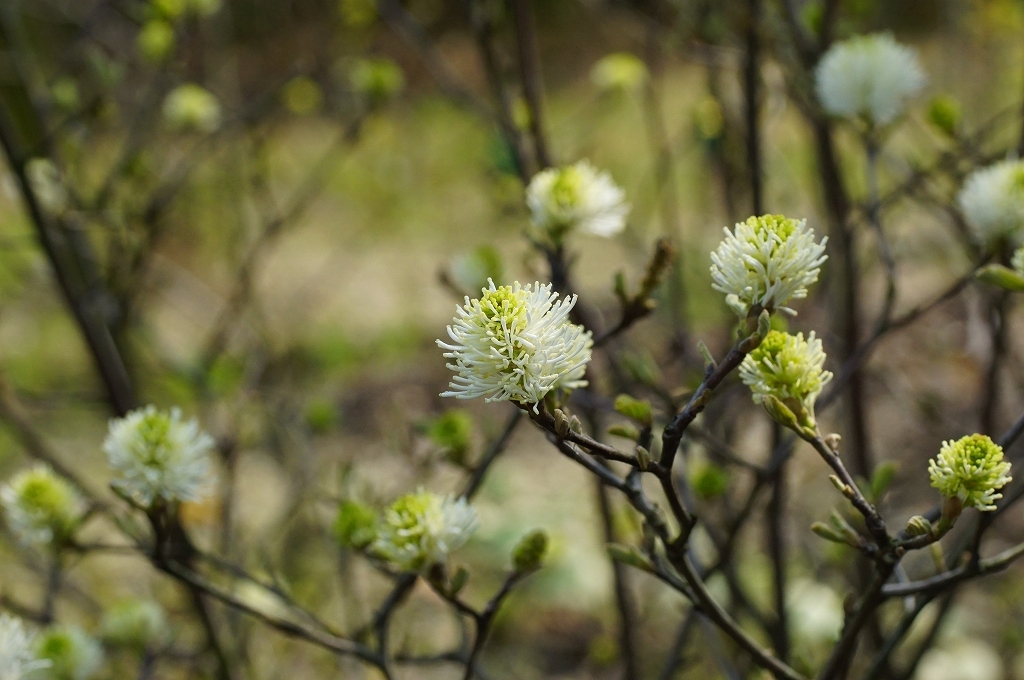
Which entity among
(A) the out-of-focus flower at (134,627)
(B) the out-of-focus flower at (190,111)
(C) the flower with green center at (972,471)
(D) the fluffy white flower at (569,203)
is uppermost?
(B) the out-of-focus flower at (190,111)

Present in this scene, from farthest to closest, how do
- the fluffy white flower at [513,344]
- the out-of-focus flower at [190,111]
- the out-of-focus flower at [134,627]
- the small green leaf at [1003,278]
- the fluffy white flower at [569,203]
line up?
the out-of-focus flower at [190,111] < the out-of-focus flower at [134,627] < the fluffy white flower at [569,203] < the small green leaf at [1003,278] < the fluffy white flower at [513,344]

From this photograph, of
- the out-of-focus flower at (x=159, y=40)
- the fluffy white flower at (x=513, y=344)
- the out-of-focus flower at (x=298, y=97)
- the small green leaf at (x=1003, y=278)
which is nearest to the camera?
the fluffy white flower at (x=513, y=344)

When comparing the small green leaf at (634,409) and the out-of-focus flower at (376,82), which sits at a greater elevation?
the out-of-focus flower at (376,82)

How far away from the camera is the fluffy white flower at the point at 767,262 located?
0.62 metres

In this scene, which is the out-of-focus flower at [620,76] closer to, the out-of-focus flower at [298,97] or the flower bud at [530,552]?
the out-of-focus flower at [298,97]

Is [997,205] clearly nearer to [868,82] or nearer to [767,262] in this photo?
[868,82]

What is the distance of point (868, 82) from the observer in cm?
108

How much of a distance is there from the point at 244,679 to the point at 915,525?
131 cm

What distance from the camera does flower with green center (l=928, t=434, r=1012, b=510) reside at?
621 millimetres

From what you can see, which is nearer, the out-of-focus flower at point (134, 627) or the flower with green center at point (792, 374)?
the flower with green center at point (792, 374)

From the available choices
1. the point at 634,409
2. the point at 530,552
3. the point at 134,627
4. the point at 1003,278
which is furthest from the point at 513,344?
the point at 134,627

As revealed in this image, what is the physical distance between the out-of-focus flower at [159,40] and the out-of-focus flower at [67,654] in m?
1.18

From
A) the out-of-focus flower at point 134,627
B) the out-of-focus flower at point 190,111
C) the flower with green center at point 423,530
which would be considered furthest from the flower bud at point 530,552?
the out-of-focus flower at point 190,111

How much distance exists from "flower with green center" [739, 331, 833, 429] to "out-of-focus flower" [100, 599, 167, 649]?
0.92 m
